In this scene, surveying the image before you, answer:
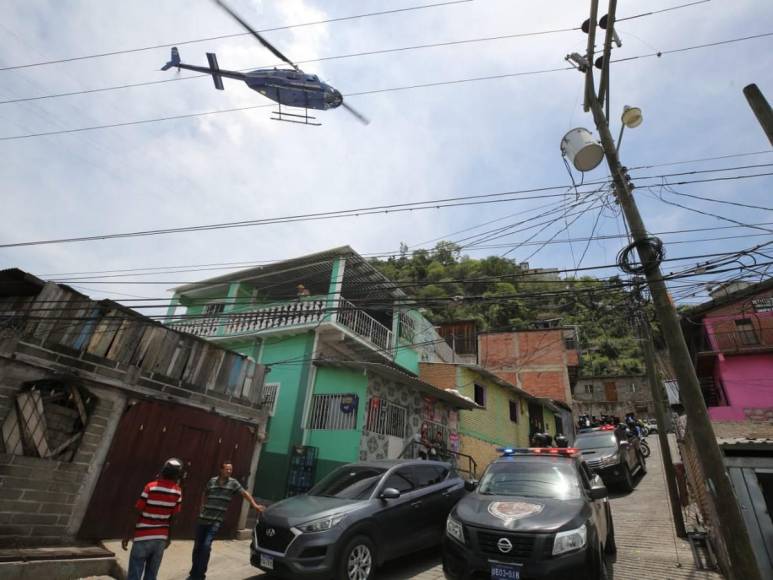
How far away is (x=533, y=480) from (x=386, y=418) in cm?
804

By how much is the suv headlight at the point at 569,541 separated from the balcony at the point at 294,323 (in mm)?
10106

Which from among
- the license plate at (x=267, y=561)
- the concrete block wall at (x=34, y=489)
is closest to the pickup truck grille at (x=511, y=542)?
the license plate at (x=267, y=561)

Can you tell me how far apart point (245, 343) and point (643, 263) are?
14.0m

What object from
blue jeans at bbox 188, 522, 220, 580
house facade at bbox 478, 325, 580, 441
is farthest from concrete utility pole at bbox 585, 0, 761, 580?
house facade at bbox 478, 325, 580, 441

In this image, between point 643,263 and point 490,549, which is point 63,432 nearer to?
point 490,549

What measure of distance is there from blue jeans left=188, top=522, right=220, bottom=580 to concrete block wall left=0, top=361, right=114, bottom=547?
9.01 feet

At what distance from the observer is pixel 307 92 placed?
379 inches

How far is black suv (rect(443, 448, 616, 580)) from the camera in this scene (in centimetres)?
427

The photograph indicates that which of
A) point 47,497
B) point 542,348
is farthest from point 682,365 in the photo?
point 542,348

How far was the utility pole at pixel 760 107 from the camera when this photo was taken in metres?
4.96

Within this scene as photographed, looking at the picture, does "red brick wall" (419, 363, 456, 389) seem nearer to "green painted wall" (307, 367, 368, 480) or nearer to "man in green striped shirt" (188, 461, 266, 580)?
"green painted wall" (307, 367, 368, 480)

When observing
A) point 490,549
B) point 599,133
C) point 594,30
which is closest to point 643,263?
point 599,133

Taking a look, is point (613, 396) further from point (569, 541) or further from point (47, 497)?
point (47, 497)

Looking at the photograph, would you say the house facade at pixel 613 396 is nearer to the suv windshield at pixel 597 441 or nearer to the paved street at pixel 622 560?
the suv windshield at pixel 597 441
